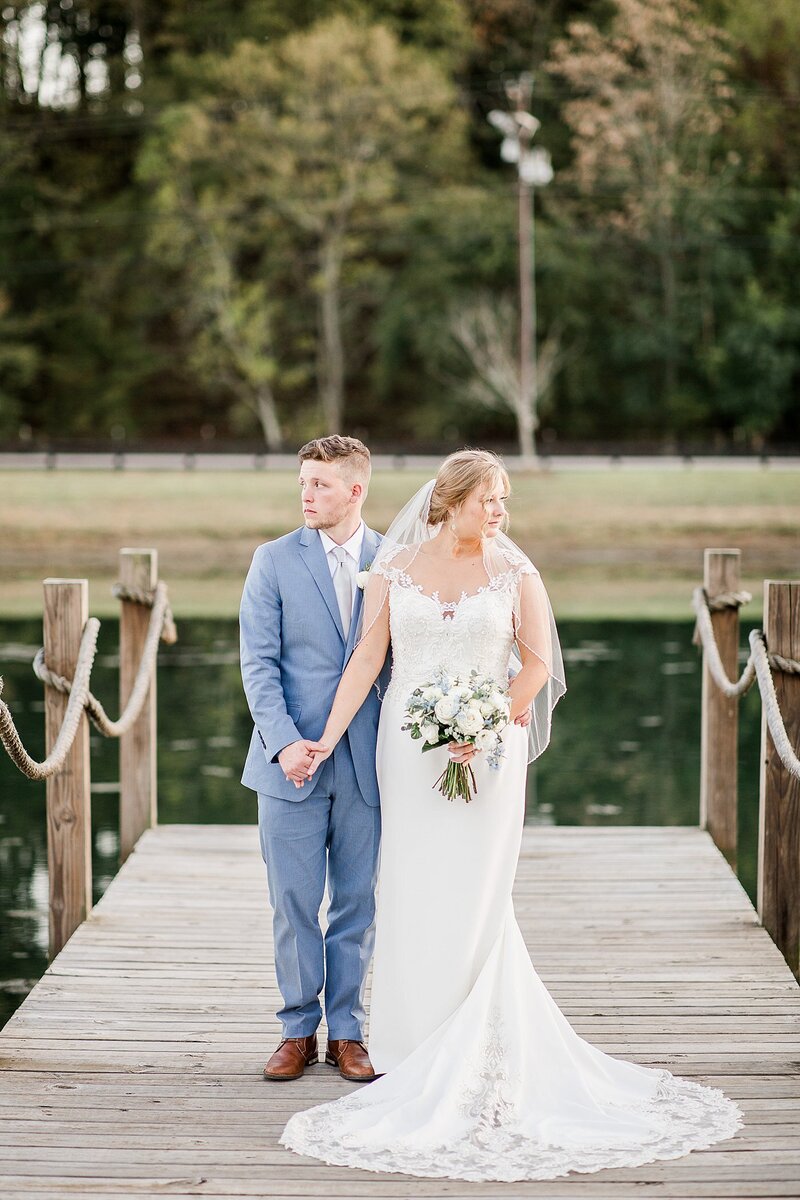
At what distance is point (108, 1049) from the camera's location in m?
5.13

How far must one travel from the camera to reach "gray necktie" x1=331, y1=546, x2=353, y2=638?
4.84 metres

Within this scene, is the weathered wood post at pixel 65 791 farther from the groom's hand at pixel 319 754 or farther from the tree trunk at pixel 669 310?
the tree trunk at pixel 669 310

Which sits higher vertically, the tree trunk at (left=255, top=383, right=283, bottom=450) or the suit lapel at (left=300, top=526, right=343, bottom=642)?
the tree trunk at (left=255, top=383, right=283, bottom=450)

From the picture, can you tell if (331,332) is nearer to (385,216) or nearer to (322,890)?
(385,216)

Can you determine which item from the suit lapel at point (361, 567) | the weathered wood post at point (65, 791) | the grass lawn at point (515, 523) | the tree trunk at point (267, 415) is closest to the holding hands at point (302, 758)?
the suit lapel at point (361, 567)

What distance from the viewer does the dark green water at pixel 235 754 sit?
948 cm

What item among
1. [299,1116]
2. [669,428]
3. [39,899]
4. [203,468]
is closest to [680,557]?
[203,468]

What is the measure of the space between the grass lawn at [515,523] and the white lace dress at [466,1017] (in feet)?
63.8

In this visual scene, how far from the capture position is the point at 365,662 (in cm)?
473

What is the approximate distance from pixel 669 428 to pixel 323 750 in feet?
127

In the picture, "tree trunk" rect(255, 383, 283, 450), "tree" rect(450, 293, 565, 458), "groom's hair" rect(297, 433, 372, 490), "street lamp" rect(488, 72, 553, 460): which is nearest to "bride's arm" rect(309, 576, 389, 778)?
"groom's hair" rect(297, 433, 372, 490)

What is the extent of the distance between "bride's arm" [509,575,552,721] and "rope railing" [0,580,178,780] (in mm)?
1583

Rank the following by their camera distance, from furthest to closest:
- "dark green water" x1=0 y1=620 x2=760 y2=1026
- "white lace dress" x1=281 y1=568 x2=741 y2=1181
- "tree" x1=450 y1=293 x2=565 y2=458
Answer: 1. "tree" x1=450 y1=293 x2=565 y2=458
2. "dark green water" x1=0 y1=620 x2=760 y2=1026
3. "white lace dress" x1=281 y1=568 x2=741 y2=1181

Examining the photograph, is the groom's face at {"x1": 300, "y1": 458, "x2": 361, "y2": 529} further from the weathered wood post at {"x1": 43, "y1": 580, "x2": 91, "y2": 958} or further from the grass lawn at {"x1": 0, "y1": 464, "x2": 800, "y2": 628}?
the grass lawn at {"x1": 0, "y1": 464, "x2": 800, "y2": 628}
